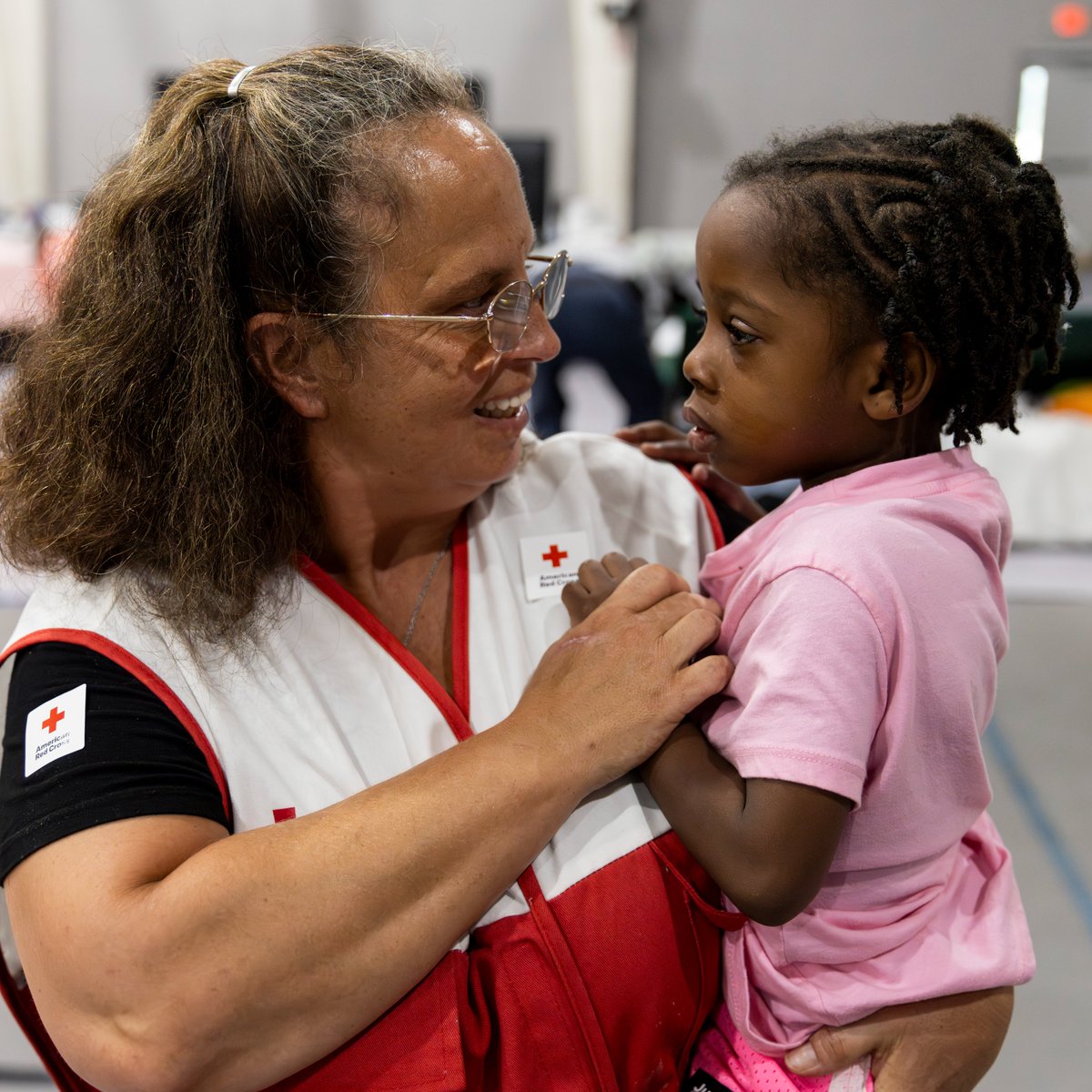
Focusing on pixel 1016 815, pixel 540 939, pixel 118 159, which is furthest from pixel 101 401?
pixel 1016 815

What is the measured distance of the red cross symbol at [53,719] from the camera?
1156 millimetres

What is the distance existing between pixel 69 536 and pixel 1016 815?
2.57m

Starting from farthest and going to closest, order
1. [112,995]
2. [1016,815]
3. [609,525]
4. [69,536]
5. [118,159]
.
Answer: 1. [1016,815]
2. [609,525]
3. [118,159]
4. [69,536]
5. [112,995]

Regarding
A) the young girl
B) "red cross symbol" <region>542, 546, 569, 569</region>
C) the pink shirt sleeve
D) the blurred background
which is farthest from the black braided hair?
the blurred background

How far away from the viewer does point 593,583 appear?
1357 millimetres

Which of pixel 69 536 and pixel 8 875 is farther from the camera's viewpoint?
pixel 69 536

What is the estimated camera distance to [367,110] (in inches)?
51.4

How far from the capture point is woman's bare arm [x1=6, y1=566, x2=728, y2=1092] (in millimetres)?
1033

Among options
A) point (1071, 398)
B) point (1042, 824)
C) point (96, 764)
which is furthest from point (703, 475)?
point (1071, 398)

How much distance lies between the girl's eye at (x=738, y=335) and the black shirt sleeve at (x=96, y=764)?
68 cm

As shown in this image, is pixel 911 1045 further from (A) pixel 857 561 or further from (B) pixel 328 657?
(B) pixel 328 657

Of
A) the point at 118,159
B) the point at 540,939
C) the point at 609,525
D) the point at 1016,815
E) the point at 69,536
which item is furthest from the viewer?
the point at 1016,815

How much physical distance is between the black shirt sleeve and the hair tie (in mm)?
641

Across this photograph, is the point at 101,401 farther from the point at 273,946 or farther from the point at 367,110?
the point at 273,946
